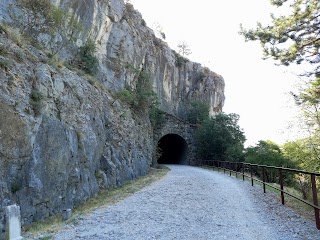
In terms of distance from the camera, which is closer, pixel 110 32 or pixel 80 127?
pixel 80 127

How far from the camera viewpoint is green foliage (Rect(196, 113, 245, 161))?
2425 centimetres

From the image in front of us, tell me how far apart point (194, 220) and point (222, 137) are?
19.5 m

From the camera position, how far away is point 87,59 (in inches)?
620

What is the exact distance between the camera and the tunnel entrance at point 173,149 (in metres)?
31.9

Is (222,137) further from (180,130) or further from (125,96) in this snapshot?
(125,96)

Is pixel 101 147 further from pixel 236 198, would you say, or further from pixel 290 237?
pixel 290 237

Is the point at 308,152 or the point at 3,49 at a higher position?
the point at 3,49

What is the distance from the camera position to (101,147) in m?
11.9

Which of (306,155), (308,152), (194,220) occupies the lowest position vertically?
(194,220)

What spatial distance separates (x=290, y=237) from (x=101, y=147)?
8.45 metres

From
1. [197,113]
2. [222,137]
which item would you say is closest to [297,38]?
[222,137]

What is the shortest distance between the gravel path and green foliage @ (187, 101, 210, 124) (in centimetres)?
2314

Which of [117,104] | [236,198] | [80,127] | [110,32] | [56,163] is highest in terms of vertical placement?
[110,32]

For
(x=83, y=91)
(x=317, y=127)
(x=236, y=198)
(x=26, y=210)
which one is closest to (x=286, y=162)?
(x=317, y=127)
